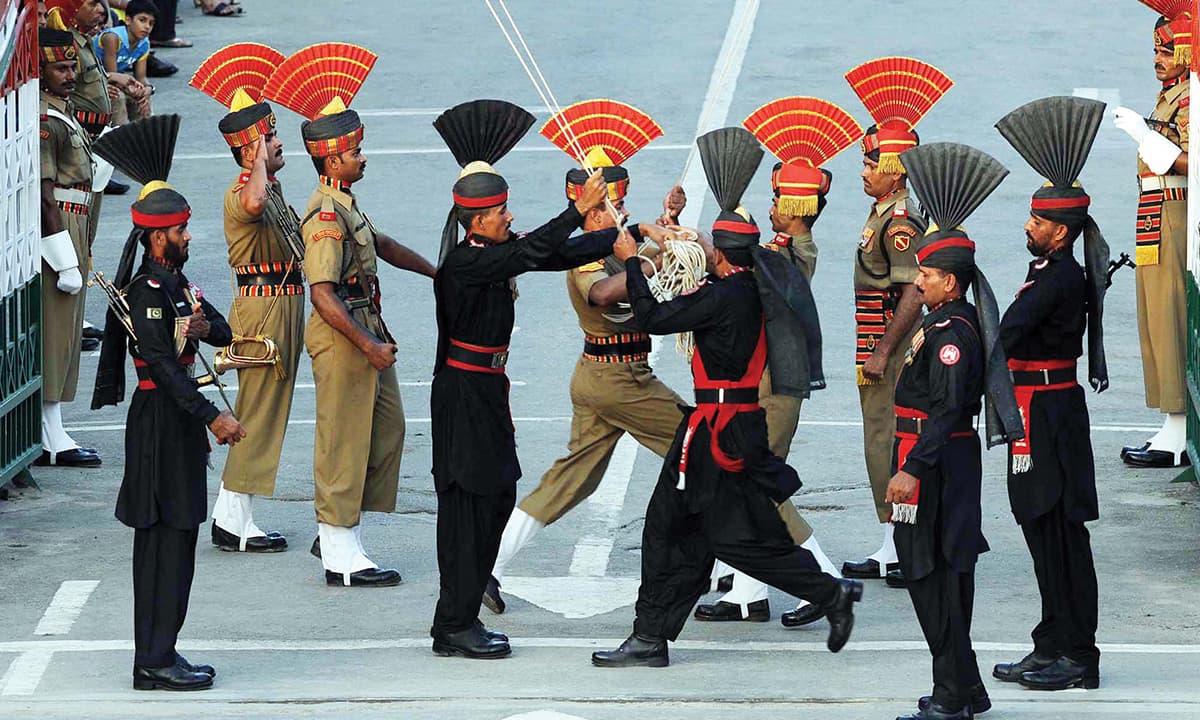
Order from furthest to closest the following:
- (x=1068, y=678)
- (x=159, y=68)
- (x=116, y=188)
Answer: (x=159, y=68) < (x=116, y=188) < (x=1068, y=678)

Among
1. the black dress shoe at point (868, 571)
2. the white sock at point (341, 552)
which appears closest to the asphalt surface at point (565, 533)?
the white sock at point (341, 552)

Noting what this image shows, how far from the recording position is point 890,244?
9.77 m

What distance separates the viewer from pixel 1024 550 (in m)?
10.4

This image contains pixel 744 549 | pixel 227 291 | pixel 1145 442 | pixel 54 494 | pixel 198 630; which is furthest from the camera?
pixel 227 291

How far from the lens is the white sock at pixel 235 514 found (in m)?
10.4

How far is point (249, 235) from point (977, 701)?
443cm

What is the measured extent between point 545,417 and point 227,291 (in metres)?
4.11

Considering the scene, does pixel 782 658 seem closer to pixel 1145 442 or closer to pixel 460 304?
pixel 460 304

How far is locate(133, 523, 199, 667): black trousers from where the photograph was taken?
8.26 metres

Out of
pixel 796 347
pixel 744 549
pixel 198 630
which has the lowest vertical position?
pixel 198 630

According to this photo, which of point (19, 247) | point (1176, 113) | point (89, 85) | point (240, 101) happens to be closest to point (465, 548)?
point (240, 101)

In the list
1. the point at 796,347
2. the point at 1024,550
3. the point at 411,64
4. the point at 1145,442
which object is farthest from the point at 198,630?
the point at 411,64

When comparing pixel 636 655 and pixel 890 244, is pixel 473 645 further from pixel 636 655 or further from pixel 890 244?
pixel 890 244

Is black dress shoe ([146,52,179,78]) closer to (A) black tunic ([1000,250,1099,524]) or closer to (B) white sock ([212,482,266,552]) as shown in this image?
(B) white sock ([212,482,266,552])
